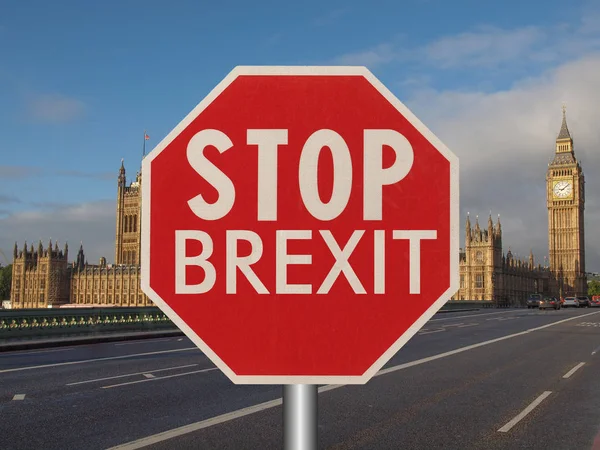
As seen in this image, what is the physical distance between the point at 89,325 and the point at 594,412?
18723 millimetres

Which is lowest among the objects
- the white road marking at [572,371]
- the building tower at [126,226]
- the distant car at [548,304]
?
the distant car at [548,304]

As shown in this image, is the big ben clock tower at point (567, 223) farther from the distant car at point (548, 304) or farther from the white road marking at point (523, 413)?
the white road marking at point (523, 413)

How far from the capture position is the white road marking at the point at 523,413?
336 inches

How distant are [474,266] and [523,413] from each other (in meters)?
80.7

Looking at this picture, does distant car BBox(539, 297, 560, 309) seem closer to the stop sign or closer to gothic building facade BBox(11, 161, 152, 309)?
gothic building facade BBox(11, 161, 152, 309)

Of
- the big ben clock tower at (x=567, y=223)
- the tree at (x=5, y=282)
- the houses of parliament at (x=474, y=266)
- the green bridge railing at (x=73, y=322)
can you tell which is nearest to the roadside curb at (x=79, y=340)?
the green bridge railing at (x=73, y=322)

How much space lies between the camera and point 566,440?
793cm

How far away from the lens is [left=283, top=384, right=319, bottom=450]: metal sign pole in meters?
1.65

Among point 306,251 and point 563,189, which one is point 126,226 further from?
point 306,251

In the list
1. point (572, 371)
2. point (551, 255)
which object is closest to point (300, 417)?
point (572, 371)

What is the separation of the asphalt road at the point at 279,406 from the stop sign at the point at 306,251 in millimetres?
6078

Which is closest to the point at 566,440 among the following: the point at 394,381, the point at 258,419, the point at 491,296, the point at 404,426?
the point at 404,426

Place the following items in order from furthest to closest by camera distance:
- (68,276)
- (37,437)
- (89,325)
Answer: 1. (68,276)
2. (89,325)
3. (37,437)

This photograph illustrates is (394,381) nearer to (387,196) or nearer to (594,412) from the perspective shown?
(594,412)
